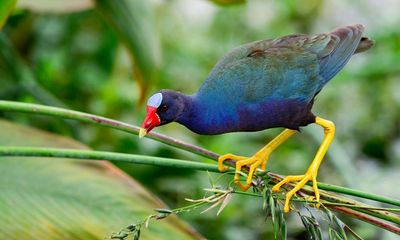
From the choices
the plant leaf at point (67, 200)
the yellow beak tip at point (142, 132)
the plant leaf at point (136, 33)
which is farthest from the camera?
the plant leaf at point (136, 33)

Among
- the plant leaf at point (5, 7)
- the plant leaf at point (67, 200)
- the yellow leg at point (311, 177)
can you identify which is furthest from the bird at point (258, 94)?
the plant leaf at point (5, 7)

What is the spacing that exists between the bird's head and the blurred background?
2.47 feet

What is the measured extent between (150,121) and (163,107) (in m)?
0.06

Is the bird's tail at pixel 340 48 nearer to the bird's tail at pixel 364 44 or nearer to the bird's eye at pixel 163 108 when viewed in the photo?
the bird's tail at pixel 364 44

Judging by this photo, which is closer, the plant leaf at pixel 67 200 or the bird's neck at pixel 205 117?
the bird's neck at pixel 205 117

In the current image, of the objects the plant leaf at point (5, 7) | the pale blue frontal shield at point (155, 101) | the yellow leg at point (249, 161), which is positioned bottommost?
the yellow leg at point (249, 161)

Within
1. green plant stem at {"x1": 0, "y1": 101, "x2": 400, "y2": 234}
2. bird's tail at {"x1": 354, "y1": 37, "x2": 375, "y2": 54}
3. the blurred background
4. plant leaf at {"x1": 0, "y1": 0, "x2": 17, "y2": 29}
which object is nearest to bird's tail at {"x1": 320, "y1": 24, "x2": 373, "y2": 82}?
bird's tail at {"x1": 354, "y1": 37, "x2": 375, "y2": 54}

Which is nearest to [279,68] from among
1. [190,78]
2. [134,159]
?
[134,159]

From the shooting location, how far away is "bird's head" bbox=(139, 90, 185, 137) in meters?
1.57

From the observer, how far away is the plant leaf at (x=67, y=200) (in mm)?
1790

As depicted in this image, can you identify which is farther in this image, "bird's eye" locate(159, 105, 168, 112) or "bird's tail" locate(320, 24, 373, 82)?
"bird's tail" locate(320, 24, 373, 82)

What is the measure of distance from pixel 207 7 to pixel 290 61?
266cm

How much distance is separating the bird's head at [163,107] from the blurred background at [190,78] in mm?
752

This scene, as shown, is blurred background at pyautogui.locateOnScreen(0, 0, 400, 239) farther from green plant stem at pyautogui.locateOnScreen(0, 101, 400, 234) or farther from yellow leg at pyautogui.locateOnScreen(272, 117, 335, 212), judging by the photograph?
green plant stem at pyautogui.locateOnScreen(0, 101, 400, 234)
